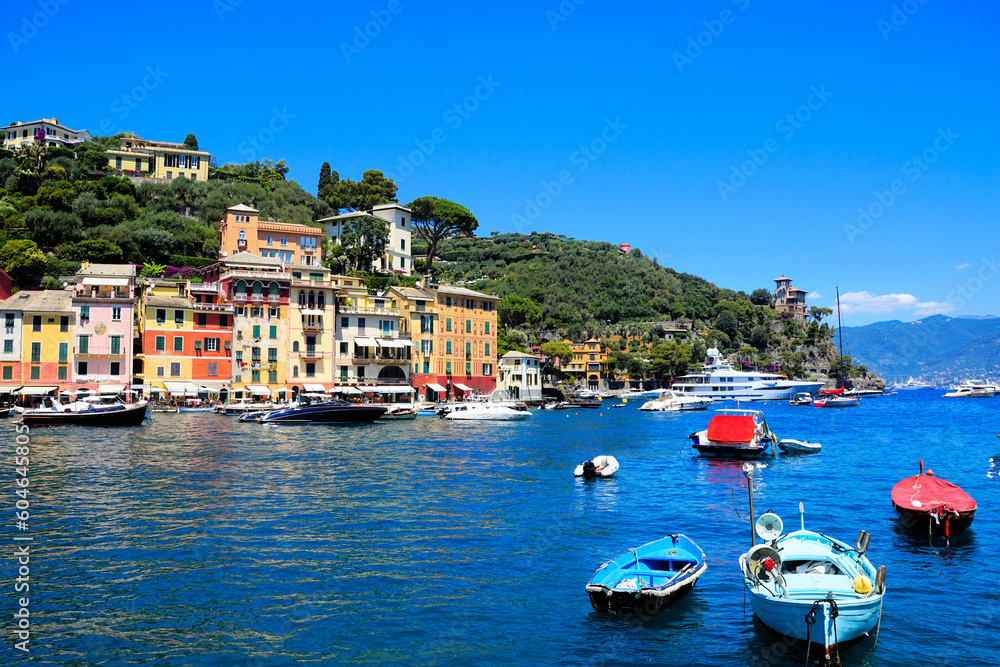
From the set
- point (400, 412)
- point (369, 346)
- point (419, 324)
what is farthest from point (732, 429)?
point (419, 324)

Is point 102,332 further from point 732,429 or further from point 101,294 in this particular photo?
point 732,429

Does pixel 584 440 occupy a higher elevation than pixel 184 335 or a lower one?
lower

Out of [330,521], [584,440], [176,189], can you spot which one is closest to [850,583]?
[330,521]

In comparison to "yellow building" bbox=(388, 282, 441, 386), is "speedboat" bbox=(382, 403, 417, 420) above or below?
below

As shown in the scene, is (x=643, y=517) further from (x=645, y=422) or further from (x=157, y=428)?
(x=645, y=422)

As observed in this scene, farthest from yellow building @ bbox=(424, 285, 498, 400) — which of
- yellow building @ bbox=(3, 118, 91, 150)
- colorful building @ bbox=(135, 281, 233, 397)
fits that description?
yellow building @ bbox=(3, 118, 91, 150)

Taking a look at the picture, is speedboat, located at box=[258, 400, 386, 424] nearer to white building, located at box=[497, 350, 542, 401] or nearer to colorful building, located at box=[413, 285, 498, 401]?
colorful building, located at box=[413, 285, 498, 401]

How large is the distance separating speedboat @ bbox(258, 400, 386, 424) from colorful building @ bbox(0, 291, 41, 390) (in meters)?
23.8

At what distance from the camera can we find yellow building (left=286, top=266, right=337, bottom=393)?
72.2m

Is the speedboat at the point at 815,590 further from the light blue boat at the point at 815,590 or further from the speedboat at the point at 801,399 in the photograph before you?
the speedboat at the point at 801,399

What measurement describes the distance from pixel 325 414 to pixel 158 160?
73.9 m

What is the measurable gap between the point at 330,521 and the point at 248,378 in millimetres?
51945

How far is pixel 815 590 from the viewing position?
500 inches

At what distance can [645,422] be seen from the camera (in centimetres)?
7050
